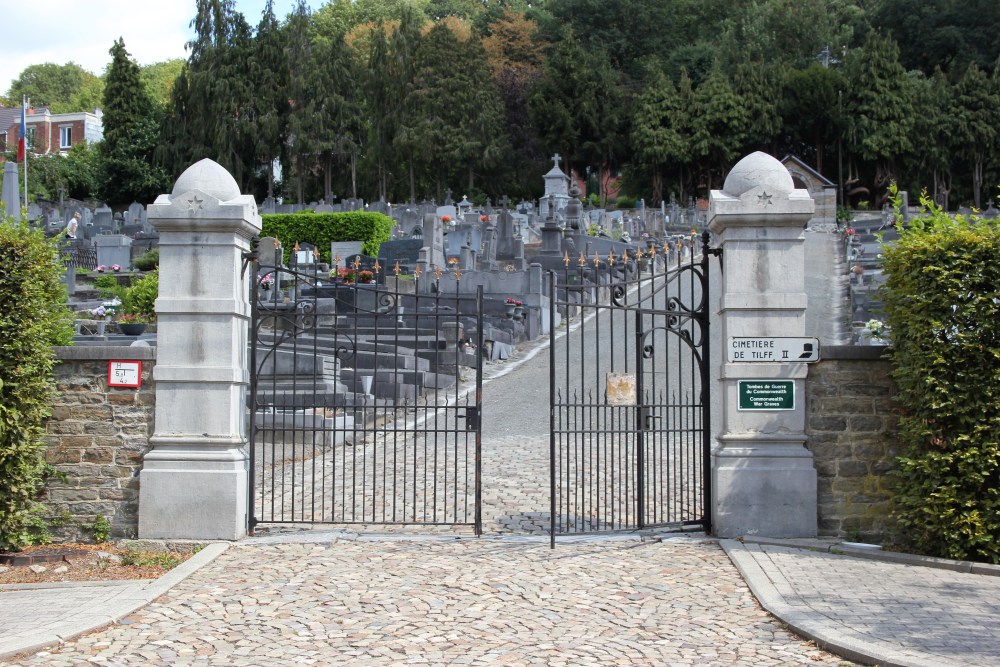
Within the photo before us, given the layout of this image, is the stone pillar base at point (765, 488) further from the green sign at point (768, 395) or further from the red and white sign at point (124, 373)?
the red and white sign at point (124, 373)

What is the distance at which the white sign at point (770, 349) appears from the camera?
7.76m

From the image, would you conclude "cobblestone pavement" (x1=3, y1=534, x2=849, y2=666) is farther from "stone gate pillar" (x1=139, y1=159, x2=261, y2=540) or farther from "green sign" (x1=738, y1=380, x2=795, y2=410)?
"green sign" (x1=738, y1=380, x2=795, y2=410)

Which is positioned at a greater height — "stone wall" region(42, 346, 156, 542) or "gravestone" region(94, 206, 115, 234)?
"gravestone" region(94, 206, 115, 234)

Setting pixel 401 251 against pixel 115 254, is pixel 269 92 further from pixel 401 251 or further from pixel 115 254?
pixel 401 251

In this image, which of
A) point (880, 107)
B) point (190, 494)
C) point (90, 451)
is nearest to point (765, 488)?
point (190, 494)

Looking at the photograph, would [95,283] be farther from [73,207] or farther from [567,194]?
[567,194]

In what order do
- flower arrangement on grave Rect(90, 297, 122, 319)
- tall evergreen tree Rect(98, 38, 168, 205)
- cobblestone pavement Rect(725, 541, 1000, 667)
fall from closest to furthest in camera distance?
cobblestone pavement Rect(725, 541, 1000, 667)
flower arrangement on grave Rect(90, 297, 122, 319)
tall evergreen tree Rect(98, 38, 168, 205)

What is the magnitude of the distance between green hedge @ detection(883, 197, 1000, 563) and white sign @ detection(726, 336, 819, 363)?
0.74 metres

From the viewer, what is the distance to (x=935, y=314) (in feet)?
23.3

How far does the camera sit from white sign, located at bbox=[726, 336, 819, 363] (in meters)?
7.76

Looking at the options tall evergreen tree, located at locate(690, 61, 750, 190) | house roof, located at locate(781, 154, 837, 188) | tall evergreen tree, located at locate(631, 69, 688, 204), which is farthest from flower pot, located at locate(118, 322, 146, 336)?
tall evergreen tree, located at locate(690, 61, 750, 190)

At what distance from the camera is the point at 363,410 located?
473 inches

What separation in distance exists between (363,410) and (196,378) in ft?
13.8

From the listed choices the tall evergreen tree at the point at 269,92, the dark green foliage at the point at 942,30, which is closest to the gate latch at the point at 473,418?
the tall evergreen tree at the point at 269,92
